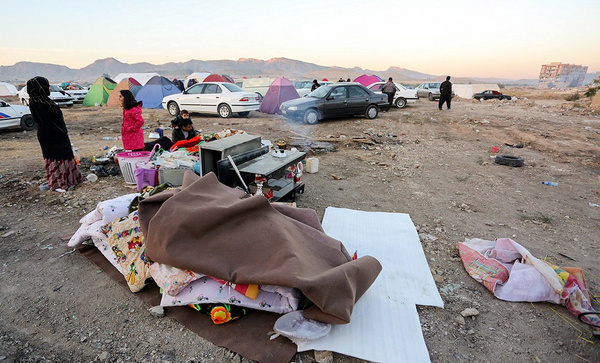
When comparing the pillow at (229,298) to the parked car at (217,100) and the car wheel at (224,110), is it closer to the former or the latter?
the parked car at (217,100)

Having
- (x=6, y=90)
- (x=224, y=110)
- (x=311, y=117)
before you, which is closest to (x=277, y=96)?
(x=224, y=110)

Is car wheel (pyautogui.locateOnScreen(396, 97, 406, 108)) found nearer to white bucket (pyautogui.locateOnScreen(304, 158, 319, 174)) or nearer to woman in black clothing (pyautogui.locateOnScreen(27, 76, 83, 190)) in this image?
white bucket (pyautogui.locateOnScreen(304, 158, 319, 174))

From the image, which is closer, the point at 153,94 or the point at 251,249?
the point at 251,249

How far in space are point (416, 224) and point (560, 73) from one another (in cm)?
17602

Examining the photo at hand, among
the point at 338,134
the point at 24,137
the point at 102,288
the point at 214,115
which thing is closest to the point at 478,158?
the point at 338,134

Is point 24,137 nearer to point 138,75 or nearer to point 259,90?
point 259,90

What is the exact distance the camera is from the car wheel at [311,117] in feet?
36.2

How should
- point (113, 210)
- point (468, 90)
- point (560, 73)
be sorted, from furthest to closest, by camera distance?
point (560, 73) < point (468, 90) < point (113, 210)

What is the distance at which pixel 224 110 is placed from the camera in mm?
12453

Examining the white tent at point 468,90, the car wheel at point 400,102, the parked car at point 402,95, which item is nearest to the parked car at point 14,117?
the parked car at point 402,95

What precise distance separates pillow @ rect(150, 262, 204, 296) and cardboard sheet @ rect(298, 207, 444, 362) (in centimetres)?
100

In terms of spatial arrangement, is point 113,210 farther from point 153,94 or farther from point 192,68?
point 192,68

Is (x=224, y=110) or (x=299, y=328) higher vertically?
(x=224, y=110)

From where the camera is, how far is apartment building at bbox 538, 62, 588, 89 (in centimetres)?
12762
